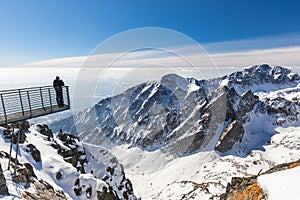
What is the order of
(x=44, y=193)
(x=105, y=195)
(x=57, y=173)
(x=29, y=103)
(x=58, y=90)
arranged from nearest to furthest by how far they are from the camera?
(x=29, y=103) → (x=58, y=90) → (x=44, y=193) → (x=57, y=173) → (x=105, y=195)

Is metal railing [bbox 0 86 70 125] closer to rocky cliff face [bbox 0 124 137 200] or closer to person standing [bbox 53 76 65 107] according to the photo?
person standing [bbox 53 76 65 107]

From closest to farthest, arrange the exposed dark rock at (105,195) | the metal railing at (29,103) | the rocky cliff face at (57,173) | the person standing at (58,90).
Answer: the metal railing at (29,103) < the person standing at (58,90) < the rocky cliff face at (57,173) < the exposed dark rock at (105,195)

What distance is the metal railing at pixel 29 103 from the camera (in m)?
15.0

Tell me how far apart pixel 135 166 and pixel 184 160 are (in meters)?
47.6

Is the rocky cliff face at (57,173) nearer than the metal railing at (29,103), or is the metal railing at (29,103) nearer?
the metal railing at (29,103)

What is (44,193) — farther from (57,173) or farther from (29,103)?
(57,173)

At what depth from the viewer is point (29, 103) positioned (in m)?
16.5

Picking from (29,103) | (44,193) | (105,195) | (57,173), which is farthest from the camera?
(105,195)

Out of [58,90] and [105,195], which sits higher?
[58,90]

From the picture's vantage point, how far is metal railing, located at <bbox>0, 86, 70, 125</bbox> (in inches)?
591

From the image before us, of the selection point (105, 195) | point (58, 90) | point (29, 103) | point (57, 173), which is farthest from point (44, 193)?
point (105, 195)

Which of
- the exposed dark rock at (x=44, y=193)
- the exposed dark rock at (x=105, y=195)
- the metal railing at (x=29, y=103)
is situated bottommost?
the exposed dark rock at (x=105, y=195)

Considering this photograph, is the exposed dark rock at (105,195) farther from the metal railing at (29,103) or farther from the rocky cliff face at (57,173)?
the metal railing at (29,103)

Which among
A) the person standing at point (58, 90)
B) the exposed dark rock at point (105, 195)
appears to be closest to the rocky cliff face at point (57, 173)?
the exposed dark rock at point (105, 195)
